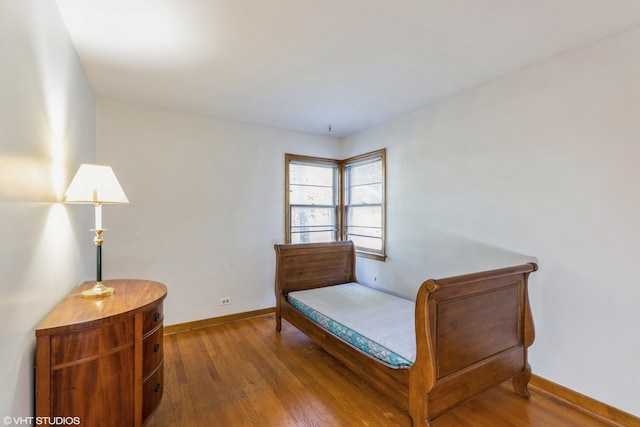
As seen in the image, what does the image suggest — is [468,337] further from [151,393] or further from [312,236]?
[312,236]

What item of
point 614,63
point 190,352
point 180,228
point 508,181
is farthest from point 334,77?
point 190,352

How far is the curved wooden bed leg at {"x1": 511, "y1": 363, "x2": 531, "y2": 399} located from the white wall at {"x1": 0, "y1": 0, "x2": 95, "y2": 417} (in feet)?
9.33

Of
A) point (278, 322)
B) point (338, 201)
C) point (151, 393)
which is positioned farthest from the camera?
point (338, 201)

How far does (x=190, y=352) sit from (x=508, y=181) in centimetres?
327

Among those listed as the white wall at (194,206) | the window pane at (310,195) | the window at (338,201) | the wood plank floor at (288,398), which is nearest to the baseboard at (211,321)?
the white wall at (194,206)

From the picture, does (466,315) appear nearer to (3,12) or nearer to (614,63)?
(614,63)

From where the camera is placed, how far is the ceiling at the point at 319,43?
5.57ft

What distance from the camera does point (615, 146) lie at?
6.28ft

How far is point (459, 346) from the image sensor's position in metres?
1.75

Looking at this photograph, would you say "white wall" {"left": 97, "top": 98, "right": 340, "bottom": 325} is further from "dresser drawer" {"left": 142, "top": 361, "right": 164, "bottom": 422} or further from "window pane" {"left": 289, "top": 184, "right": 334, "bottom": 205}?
"dresser drawer" {"left": 142, "top": 361, "right": 164, "bottom": 422}

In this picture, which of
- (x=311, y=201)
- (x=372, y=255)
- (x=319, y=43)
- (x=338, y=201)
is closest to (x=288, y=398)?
(x=372, y=255)

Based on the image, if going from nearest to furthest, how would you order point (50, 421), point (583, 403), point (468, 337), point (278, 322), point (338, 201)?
point (50, 421)
point (468, 337)
point (583, 403)
point (278, 322)
point (338, 201)

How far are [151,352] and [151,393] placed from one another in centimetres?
22

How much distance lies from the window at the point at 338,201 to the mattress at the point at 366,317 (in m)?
0.88
